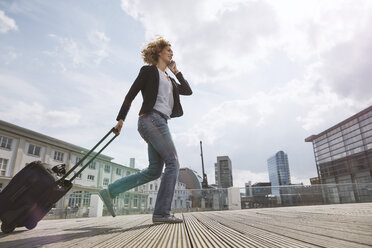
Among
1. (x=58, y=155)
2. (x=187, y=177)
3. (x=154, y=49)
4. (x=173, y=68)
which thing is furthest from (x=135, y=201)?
(x=187, y=177)

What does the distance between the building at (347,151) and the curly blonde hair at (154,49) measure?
35.1 metres

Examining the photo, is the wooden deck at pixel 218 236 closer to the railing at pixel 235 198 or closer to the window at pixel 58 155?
the railing at pixel 235 198

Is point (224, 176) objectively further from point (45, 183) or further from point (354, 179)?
point (45, 183)

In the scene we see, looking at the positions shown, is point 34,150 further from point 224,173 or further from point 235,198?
point 224,173

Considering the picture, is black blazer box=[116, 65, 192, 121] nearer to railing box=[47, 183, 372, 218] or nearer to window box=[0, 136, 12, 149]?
railing box=[47, 183, 372, 218]

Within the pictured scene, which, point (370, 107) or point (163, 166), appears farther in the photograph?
point (370, 107)

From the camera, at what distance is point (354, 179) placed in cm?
3891

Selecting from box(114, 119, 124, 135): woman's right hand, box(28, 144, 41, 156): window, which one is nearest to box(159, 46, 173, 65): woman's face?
box(114, 119, 124, 135): woman's right hand

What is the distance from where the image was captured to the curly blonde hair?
3.04 meters

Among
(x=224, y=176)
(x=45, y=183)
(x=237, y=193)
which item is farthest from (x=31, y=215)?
(x=224, y=176)

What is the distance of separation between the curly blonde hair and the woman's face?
0.04m

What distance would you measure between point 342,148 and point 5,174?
171 ft

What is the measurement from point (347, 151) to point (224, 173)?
156ft

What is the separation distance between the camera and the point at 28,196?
1.58 meters
